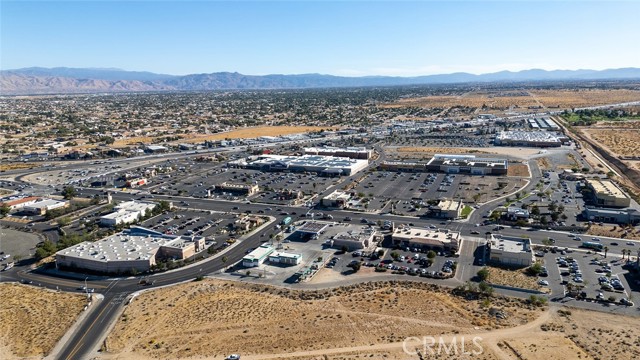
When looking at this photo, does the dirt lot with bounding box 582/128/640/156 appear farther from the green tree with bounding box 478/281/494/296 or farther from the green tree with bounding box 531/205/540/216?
the green tree with bounding box 478/281/494/296

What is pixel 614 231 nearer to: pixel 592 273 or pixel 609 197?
pixel 609 197

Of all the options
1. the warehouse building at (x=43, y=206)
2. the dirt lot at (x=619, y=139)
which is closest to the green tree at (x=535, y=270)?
the warehouse building at (x=43, y=206)

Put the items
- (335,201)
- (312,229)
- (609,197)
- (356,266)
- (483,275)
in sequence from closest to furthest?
(483,275)
(356,266)
(312,229)
(609,197)
(335,201)

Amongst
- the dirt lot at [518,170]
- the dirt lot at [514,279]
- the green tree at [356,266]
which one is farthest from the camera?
the dirt lot at [518,170]

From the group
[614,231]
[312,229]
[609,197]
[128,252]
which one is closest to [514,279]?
[614,231]

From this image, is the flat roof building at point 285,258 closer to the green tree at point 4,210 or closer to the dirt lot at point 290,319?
the dirt lot at point 290,319

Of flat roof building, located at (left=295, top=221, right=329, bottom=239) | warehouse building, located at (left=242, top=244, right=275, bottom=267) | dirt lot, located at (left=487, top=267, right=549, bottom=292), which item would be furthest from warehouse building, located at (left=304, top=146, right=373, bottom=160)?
dirt lot, located at (left=487, top=267, right=549, bottom=292)
